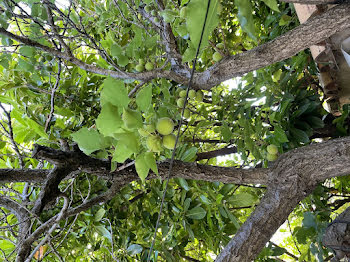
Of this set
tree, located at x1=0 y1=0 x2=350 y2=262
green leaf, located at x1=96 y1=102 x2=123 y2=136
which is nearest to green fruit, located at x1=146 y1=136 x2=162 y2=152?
tree, located at x1=0 y1=0 x2=350 y2=262

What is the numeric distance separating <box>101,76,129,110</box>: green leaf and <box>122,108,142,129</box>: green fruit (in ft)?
0.06

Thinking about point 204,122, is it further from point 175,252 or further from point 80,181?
point 80,181

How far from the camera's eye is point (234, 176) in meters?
1.27

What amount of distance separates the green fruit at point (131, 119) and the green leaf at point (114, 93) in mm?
19

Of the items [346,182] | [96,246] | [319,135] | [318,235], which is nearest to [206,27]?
[318,235]

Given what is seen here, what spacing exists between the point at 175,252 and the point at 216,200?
0.52 metres

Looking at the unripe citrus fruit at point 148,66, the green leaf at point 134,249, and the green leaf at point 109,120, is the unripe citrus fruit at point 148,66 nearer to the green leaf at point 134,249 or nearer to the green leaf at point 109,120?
the green leaf at point 109,120

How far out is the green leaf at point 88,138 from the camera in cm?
91

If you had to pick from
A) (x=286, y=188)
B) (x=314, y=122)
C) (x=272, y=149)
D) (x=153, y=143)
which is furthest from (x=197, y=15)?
(x=314, y=122)

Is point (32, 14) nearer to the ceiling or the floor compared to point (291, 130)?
nearer to the ceiling

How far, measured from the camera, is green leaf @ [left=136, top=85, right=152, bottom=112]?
0.79 metres

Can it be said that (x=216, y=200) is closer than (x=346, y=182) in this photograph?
Yes

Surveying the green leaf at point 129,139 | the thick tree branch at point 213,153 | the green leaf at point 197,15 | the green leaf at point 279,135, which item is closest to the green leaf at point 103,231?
the thick tree branch at point 213,153

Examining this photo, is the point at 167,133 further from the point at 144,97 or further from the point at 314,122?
the point at 314,122
